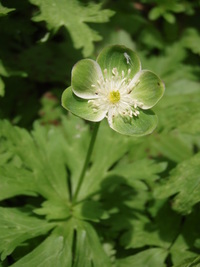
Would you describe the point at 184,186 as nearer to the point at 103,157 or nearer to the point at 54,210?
the point at 103,157

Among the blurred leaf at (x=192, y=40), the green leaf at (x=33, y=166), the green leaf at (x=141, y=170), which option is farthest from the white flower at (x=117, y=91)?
the blurred leaf at (x=192, y=40)

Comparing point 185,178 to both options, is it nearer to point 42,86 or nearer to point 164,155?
Result: point 164,155

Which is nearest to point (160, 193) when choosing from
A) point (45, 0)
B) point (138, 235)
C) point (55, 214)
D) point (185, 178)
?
point (185, 178)

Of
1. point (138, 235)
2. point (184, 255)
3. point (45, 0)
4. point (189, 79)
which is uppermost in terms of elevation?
point (45, 0)

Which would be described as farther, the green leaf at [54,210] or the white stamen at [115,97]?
the green leaf at [54,210]

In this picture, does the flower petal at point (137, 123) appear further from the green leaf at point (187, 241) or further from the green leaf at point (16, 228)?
the green leaf at point (187, 241)

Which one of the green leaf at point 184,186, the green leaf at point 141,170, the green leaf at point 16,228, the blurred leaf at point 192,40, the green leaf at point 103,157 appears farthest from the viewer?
the blurred leaf at point 192,40
